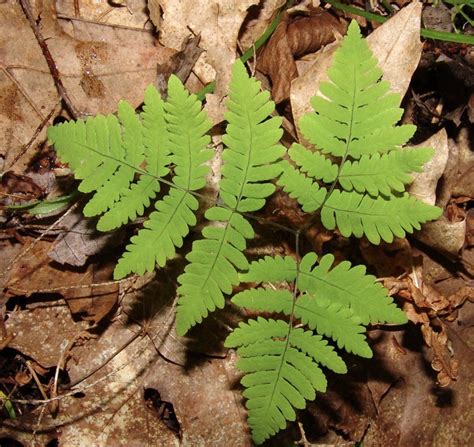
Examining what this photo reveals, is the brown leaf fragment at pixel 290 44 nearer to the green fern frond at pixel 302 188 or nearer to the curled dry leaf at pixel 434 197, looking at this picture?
the green fern frond at pixel 302 188

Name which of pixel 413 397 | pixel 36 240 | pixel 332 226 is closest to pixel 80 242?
pixel 36 240

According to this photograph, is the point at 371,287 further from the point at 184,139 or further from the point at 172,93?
the point at 172,93

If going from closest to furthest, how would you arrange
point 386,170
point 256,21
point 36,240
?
point 386,170, point 36,240, point 256,21

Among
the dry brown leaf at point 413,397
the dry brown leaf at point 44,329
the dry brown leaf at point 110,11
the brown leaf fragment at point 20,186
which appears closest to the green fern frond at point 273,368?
the dry brown leaf at point 413,397

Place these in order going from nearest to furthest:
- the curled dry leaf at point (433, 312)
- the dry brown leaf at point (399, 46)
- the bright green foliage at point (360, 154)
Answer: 1. the bright green foliage at point (360, 154)
2. the dry brown leaf at point (399, 46)
3. the curled dry leaf at point (433, 312)

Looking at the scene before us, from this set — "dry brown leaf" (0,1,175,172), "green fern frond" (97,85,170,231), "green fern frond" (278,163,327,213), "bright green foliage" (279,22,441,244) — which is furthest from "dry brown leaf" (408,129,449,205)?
"dry brown leaf" (0,1,175,172)

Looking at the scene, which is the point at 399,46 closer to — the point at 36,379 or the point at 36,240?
the point at 36,240
